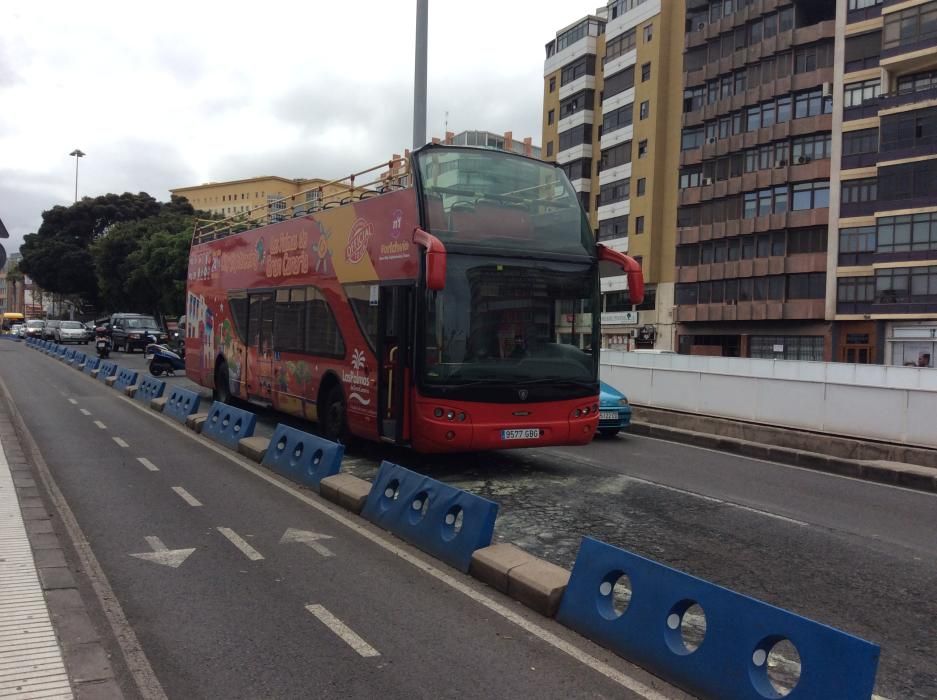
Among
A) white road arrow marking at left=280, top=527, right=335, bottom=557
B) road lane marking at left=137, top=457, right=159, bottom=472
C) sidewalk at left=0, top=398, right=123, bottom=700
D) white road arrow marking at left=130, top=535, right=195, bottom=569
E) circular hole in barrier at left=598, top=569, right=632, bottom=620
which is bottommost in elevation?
road lane marking at left=137, top=457, right=159, bottom=472

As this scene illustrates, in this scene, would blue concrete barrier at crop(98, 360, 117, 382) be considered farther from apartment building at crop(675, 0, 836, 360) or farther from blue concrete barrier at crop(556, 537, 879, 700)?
apartment building at crop(675, 0, 836, 360)

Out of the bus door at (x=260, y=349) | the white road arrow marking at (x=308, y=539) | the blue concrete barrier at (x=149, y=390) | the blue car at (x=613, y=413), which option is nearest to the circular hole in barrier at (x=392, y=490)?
the white road arrow marking at (x=308, y=539)

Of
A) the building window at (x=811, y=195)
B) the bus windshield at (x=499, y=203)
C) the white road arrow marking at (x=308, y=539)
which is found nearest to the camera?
the white road arrow marking at (x=308, y=539)

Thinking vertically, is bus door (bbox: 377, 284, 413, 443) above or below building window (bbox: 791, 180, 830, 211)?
below

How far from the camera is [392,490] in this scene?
25.4 ft

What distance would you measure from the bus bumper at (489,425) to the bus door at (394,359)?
0.29 meters

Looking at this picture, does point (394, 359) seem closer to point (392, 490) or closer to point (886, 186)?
point (392, 490)

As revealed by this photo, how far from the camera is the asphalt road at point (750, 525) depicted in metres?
5.64

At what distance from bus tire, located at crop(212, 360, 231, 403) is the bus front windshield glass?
28.8 ft

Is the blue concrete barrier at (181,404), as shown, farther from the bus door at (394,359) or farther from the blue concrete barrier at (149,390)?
the bus door at (394,359)

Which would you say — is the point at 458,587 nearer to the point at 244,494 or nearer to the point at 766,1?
the point at 244,494

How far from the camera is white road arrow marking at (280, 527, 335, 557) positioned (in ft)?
22.5

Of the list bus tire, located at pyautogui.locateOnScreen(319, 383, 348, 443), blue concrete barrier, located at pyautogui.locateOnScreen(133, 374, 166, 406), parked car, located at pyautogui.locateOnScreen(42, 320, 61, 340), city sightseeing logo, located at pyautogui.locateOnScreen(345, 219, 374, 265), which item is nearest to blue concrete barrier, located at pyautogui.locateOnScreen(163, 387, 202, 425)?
blue concrete barrier, located at pyautogui.locateOnScreen(133, 374, 166, 406)

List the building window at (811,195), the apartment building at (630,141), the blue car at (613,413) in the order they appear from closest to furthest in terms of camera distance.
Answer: the blue car at (613,413), the building window at (811,195), the apartment building at (630,141)
